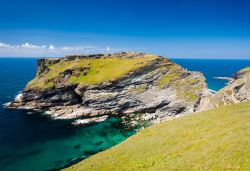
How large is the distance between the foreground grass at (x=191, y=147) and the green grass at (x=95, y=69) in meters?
68.7

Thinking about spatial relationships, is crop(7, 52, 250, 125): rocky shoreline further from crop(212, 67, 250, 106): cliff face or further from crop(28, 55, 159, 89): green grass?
crop(212, 67, 250, 106): cliff face

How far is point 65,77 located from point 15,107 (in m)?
27.4

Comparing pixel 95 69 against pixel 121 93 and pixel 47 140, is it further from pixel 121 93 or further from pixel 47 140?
pixel 47 140

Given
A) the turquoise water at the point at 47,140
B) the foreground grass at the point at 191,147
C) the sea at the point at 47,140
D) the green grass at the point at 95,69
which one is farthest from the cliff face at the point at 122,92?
the foreground grass at the point at 191,147

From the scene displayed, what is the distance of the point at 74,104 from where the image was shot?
372ft

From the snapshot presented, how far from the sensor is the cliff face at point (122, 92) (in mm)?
100750

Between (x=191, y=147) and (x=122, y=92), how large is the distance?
76.5 meters

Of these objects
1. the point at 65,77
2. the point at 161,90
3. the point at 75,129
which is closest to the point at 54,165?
the point at 75,129

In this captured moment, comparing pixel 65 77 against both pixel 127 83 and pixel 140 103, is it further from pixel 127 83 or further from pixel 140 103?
pixel 140 103

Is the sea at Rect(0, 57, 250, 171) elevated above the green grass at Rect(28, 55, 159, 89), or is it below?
below

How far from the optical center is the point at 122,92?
107 metres

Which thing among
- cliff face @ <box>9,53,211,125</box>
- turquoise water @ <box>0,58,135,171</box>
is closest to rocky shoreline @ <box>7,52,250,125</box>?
cliff face @ <box>9,53,211,125</box>

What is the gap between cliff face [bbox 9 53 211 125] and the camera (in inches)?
3967

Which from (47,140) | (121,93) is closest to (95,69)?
(121,93)
